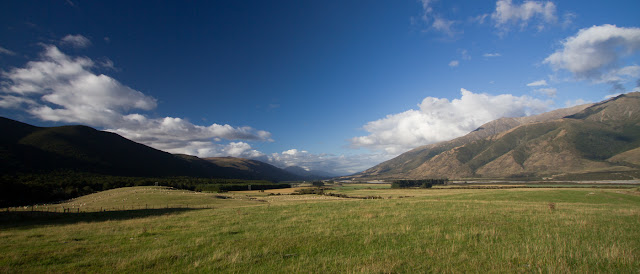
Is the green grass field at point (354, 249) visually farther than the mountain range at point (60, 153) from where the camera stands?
No

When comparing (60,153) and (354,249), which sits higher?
(60,153)

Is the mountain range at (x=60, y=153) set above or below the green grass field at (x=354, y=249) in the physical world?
above

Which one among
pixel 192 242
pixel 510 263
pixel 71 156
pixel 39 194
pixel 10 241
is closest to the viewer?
pixel 510 263

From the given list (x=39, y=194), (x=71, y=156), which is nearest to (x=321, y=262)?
(x=39, y=194)

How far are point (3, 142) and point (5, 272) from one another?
19542 centimetres

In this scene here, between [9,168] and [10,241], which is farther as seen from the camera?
[9,168]

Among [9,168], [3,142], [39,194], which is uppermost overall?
[3,142]

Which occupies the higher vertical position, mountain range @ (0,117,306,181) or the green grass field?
mountain range @ (0,117,306,181)

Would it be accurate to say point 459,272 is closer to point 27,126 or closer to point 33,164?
point 33,164

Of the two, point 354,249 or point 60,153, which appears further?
point 60,153

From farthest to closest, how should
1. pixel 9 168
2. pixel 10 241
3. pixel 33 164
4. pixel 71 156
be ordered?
pixel 71 156
pixel 33 164
pixel 9 168
pixel 10 241

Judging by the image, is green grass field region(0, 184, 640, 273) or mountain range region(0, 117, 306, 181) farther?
mountain range region(0, 117, 306, 181)

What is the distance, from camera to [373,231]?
47.8 feet

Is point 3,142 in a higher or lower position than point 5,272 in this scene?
higher
